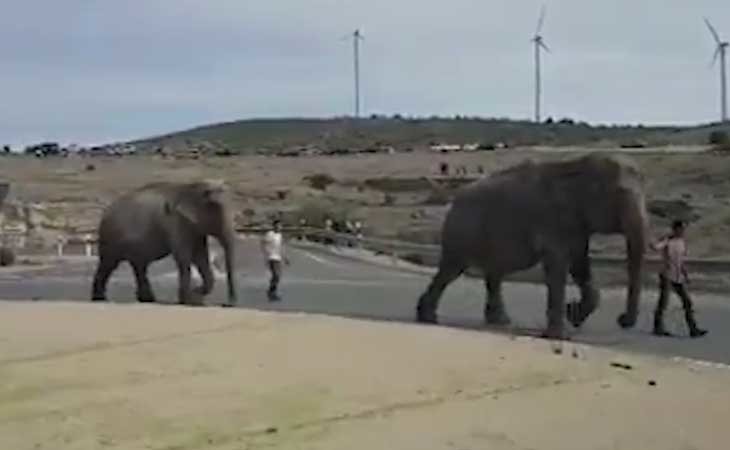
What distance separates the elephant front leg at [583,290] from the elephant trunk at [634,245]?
0.59 m

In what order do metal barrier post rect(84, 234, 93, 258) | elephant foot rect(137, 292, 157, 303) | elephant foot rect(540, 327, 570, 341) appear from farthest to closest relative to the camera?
1. metal barrier post rect(84, 234, 93, 258)
2. elephant foot rect(137, 292, 157, 303)
3. elephant foot rect(540, 327, 570, 341)

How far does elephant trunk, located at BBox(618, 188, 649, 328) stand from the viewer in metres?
21.4

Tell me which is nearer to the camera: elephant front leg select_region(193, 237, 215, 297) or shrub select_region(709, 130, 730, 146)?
elephant front leg select_region(193, 237, 215, 297)

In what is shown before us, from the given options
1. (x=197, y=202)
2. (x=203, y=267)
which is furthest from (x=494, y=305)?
(x=197, y=202)

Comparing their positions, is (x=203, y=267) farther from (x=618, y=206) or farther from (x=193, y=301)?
(x=618, y=206)

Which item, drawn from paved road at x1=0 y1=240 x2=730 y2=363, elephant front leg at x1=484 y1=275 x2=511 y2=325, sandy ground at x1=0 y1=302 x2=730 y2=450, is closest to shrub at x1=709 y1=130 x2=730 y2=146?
paved road at x1=0 y1=240 x2=730 y2=363

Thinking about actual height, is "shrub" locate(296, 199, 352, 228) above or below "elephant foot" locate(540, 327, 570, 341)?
below

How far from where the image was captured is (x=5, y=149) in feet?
518

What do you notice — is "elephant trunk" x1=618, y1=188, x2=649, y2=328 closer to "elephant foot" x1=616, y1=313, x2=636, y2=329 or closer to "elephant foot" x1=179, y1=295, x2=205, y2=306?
"elephant foot" x1=616, y1=313, x2=636, y2=329

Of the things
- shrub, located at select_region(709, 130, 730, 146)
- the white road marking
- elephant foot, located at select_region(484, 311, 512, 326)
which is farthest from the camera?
shrub, located at select_region(709, 130, 730, 146)

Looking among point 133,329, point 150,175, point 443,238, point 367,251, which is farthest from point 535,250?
point 150,175

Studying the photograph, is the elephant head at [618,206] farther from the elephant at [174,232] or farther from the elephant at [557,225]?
the elephant at [174,232]

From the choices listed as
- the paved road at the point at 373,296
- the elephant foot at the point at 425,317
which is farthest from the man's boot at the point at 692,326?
the elephant foot at the point at 425,317

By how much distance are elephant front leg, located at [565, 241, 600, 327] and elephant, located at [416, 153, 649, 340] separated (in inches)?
0.5
